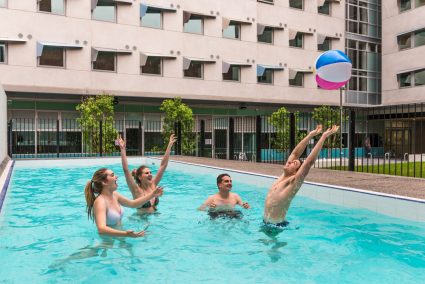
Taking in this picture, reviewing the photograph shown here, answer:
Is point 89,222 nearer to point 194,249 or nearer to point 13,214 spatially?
point 13,214

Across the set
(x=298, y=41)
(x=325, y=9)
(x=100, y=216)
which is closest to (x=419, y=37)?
(x=325, y=9)

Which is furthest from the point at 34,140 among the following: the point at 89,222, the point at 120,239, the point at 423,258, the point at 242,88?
the point at 423,258

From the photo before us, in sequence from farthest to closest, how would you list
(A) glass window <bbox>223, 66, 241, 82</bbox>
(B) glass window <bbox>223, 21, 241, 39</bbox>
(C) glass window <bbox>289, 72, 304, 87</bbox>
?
(C) glass window <bbox>289, 72, 304, 87</bbox> → (B) glass window <bbox>223, 21, 241, 39</bbox> → (A) glass window <bbox>223, 66, 241, 82</bbox>

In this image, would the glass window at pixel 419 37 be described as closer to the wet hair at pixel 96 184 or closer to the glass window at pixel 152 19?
the glass window at pixel 152 19

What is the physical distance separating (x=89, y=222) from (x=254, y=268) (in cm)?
388

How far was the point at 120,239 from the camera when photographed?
607cm

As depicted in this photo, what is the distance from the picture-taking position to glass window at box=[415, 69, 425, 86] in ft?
119

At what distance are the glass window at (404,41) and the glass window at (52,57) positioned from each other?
30.0 m

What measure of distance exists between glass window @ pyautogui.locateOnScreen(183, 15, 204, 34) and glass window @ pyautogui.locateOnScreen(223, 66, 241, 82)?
389cm

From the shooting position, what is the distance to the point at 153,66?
101ft

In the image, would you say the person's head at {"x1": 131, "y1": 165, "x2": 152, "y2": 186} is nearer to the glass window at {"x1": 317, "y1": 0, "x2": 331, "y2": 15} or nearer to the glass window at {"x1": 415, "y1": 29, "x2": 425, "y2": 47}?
the glass window at {"x1": 415, "y1": 29, "x2": 425, "y2": 47}

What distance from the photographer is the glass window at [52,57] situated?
26.7m

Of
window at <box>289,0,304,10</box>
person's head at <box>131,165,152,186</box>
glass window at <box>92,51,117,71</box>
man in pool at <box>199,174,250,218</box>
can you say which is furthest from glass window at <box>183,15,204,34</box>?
man in pool at <box>199,174,250,218</box>

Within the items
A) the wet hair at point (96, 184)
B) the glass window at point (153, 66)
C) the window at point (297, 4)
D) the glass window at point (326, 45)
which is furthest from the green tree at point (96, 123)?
the glass window at point (326, 45)
